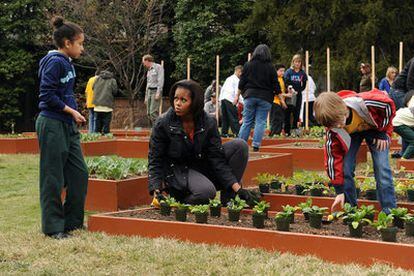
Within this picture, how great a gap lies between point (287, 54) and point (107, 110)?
10.9m

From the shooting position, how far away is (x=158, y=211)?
615cm

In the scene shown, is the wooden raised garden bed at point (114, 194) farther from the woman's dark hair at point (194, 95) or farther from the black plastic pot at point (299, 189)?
the black plastic pot at point (299, 189)

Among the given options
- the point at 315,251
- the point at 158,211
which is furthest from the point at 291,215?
the point at 158,211

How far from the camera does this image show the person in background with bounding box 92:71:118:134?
50.6 ft

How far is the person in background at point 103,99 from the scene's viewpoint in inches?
607

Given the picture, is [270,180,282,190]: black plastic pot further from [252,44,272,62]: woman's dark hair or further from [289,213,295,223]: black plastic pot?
[252,44,272,62]: woman's dark hair

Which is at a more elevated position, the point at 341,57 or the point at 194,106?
the point at 341,57

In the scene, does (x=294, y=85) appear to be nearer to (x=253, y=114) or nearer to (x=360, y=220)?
(x=253, y=114)

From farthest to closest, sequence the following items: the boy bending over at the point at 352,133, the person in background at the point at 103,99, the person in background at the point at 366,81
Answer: the person in background at the point at 366,81 < the person in background at the point at 103,99 < the boy bending over at the point at 352,133

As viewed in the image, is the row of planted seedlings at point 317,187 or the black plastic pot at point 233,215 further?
the row of planted seedlings at point 317,187

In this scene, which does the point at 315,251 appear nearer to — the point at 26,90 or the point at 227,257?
the point at 227,257

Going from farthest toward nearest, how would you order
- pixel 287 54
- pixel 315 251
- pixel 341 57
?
pixel 287 54, pixel 341 57, pixel 315 251

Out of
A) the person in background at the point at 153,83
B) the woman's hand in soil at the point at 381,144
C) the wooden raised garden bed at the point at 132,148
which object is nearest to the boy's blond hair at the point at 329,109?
the woman's hand in soil at the point at 381,144

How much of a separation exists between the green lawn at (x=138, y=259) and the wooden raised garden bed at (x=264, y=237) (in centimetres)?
11
